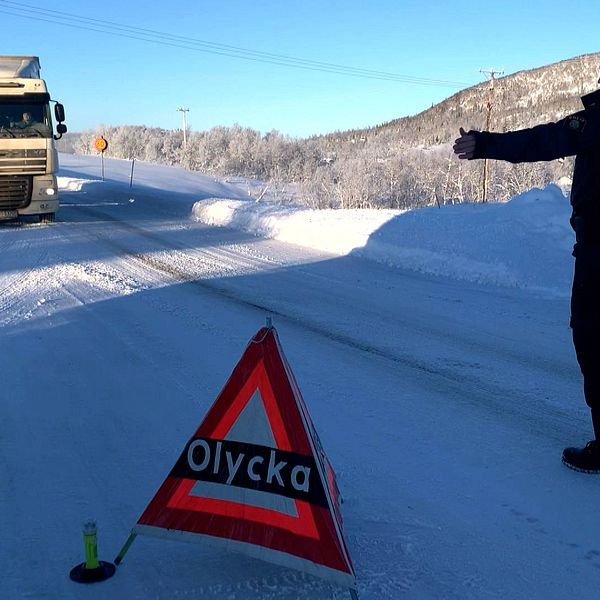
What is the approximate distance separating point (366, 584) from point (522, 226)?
9460 mm

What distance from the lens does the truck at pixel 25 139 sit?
1545 cm

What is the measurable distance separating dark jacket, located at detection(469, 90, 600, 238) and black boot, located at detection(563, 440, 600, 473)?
112 centimetres

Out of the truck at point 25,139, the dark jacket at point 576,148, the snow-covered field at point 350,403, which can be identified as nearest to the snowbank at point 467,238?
the snow-covered field at point 350,403

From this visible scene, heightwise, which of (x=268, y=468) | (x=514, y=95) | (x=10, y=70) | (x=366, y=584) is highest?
(x=514, y=95)

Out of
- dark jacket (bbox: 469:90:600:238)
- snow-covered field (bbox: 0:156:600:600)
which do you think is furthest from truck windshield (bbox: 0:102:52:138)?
dark jacket (bbox: 469:90:600:238)

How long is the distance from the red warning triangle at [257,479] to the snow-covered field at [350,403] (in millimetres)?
263

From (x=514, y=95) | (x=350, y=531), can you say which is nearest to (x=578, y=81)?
(x=514, y=95)

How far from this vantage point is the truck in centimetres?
1545

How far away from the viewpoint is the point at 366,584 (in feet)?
8.94

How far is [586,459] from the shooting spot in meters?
3.77

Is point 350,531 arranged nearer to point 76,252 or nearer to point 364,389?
point 364,389

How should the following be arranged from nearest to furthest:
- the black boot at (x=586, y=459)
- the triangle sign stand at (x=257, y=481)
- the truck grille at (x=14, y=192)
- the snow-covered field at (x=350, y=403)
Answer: the triangle sign stand at (x=257, y=481)
the snow-covered field at (x=350, y=403)
the black boot at (x=586, y=459)
the truck grille at (x=14, y=192)

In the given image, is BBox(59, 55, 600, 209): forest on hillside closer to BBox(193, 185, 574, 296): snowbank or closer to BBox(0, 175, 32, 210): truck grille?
BBox(0, 175, 32, 210): truck grille

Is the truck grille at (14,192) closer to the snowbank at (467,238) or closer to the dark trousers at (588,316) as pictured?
the snowbank at (467,238)
